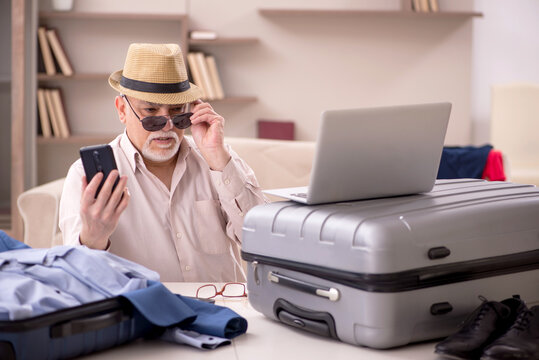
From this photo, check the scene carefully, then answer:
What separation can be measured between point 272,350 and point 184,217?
3.11ft

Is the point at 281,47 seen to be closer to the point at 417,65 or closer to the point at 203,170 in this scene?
the point at 417,65

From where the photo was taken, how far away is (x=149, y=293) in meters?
1.22

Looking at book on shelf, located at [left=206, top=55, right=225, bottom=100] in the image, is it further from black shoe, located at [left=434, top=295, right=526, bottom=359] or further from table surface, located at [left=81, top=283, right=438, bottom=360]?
black shoe, located at [left=434, top=295, right=526, bottom=359]

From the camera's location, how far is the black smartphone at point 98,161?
148 cm

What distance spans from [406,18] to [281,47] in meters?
0.94

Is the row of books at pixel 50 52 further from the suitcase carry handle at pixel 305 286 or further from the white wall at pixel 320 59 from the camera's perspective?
the suitcase carry handle at pixel 305 286

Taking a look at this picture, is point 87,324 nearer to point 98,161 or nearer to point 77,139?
point 98,161

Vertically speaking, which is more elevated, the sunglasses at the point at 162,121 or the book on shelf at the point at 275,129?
the book on shelf at the point at 275,129

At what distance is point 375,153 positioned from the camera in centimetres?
133

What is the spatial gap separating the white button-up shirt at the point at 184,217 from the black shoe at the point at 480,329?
0.99m

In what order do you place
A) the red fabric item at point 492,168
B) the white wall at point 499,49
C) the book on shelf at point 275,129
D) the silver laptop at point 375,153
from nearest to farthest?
the silver laptop at point 375,153
the red fabric item at point 492,168
the book on shelf at point 275,129
the white wall at point 499,49

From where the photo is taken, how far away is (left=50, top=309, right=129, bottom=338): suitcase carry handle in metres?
1.09

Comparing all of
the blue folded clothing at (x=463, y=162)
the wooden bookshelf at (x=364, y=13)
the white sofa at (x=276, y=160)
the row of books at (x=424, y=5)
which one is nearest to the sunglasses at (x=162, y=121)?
the white sofa at (x=276, y=160)

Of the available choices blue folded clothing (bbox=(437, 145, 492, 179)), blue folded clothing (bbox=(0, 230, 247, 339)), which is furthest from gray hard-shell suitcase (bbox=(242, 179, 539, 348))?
blue folded clothing (bbox=(437, 145, 492, 179))
